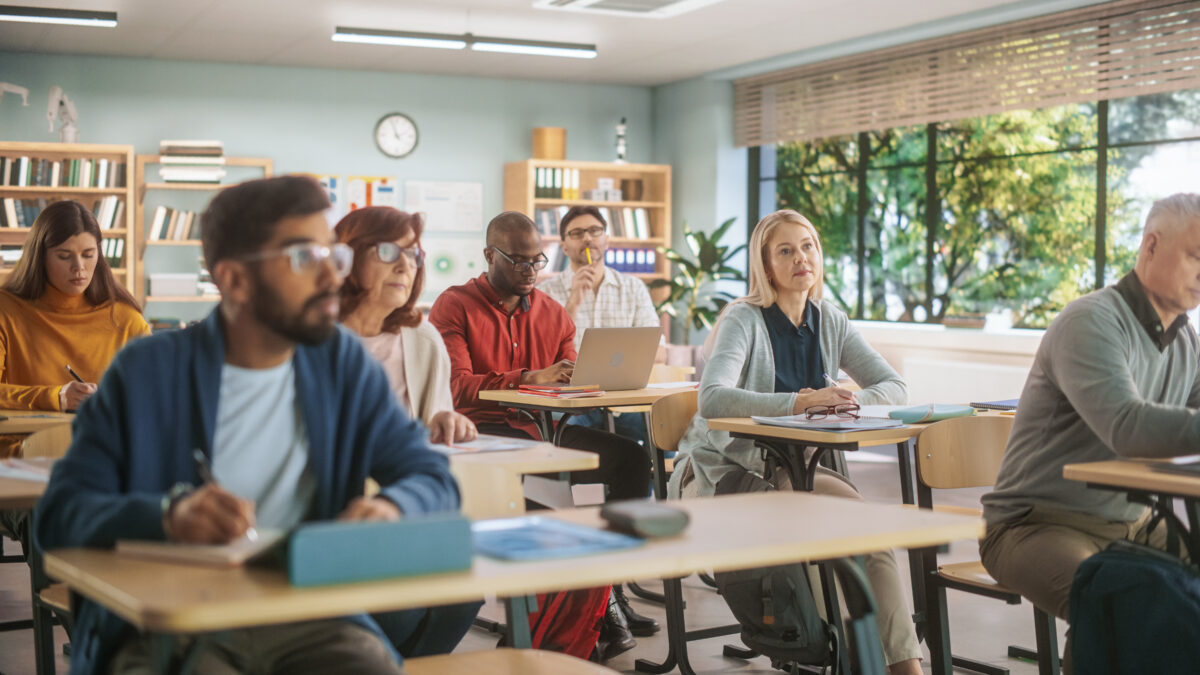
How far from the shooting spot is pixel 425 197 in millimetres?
9445

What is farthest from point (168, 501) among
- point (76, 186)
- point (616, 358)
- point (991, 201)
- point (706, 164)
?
point (706, 164)

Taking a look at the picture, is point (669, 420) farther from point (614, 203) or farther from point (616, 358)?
point (614, 203)

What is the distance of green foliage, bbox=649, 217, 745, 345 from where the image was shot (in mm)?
9164

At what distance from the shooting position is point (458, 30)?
8.06 metres

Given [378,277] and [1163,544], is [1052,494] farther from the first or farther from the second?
[378,277]

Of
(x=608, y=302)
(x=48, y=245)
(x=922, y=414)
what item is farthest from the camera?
(x=608, y=302)

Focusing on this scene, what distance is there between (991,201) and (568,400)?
5003mm

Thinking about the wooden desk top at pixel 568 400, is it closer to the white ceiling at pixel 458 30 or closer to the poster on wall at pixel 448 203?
the white ceiling at pixel 458 30

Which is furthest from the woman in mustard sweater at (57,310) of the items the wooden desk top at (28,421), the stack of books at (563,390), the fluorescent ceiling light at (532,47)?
the fluorescent ceiling light at (532,47)

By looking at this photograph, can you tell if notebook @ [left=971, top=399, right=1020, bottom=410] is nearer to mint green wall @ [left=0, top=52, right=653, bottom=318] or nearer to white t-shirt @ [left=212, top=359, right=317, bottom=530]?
white t-shirt @ [left=212, top=359, right=317, bottom=530]

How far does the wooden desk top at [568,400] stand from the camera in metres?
3.85

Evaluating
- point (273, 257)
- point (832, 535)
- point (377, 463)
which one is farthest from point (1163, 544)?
point (273, 257)

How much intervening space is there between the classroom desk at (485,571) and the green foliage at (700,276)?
7335 mm

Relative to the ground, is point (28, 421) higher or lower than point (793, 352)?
lower
